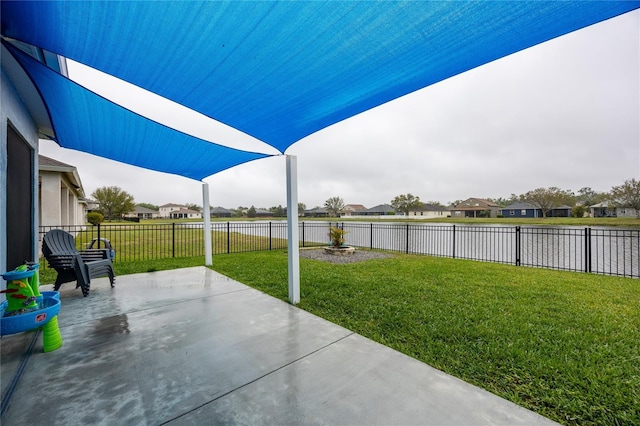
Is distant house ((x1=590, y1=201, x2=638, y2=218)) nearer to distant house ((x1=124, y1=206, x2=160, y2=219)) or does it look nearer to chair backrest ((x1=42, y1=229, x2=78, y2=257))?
chair backrest ((x1=42, y1=229, x2=78, y2=257))

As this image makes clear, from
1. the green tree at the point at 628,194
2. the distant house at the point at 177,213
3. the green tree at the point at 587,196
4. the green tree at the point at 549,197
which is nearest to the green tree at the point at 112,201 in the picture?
the distant house at the point at 177,213

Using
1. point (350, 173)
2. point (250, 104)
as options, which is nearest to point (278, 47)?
point (250, 104)

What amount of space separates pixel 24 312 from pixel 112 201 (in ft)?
140

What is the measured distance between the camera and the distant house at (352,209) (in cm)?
7240

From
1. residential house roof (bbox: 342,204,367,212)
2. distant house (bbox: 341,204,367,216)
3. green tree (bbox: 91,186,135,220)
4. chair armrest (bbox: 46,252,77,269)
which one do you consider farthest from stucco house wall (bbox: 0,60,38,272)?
residential house roof (bbox: 342,204,367,212)

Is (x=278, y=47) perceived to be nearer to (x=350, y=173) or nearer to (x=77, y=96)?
(x=77, y=96)

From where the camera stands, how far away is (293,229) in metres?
3.82

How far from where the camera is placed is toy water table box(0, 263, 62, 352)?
2.05m

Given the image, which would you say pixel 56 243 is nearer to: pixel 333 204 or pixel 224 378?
pixel 224 378

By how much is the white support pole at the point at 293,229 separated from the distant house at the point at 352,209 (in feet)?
218

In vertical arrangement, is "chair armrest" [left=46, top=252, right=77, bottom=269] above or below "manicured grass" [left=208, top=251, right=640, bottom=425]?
above

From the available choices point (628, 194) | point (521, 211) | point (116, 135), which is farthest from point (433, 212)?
point (116, 135)

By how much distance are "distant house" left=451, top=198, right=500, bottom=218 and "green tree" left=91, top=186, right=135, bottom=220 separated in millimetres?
61069

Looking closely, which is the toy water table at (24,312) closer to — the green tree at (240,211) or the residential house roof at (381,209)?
the green tree at (240,211)
